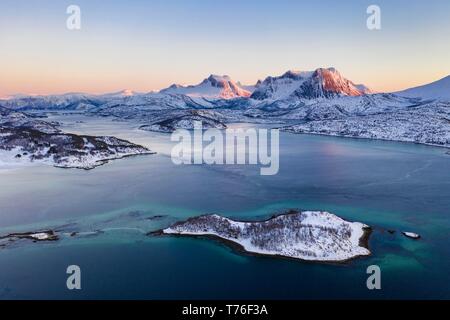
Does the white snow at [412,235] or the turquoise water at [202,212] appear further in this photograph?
the white snow at [412,235]

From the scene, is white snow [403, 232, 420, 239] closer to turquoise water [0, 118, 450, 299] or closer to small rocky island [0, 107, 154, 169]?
turquoise water [0, 118, 450, 299]

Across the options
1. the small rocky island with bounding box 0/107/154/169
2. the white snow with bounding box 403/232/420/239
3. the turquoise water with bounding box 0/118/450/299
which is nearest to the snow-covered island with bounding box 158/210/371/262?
the turquoise water with bounding box 0/118/450/299

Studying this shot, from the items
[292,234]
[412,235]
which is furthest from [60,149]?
[412,235]

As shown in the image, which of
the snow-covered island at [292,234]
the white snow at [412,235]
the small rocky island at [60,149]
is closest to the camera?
the snow-covered island at [292,234]

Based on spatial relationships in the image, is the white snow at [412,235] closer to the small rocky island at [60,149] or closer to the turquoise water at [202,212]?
the turquoise water at [202,212]

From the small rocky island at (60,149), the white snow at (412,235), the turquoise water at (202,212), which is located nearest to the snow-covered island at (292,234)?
the turquoise water at (202,212)

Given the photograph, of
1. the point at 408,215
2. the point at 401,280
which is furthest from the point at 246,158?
the point at 401,280
